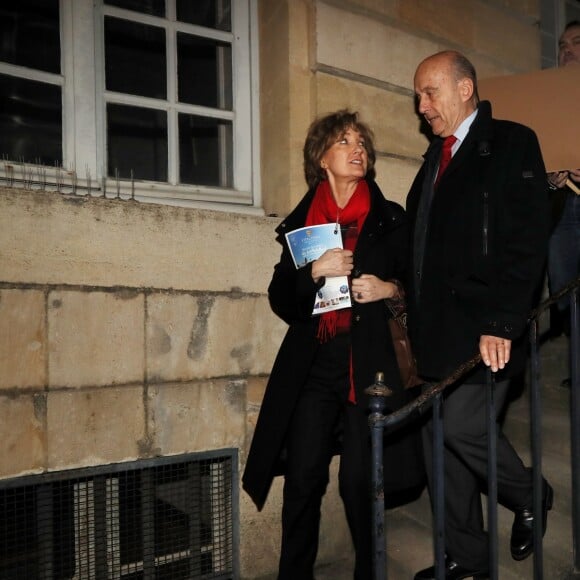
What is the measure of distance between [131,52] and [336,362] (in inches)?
91.8

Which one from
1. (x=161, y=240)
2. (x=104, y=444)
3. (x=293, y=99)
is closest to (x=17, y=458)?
(x=104, y=444)

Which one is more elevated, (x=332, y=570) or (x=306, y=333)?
(x=306, y=333)

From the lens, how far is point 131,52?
10.6 feet

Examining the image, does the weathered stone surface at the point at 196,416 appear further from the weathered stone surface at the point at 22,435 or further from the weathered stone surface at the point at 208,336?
the weathered stone surface at the point at 22,435

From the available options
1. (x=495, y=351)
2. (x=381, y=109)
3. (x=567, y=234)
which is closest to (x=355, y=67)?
(x=381, y=109)

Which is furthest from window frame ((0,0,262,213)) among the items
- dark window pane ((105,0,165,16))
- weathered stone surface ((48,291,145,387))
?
weathered stone surface ((48,291,145,387))

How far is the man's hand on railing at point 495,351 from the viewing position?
6.66 ft

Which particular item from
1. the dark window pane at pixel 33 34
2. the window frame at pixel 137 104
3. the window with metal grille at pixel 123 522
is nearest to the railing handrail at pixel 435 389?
the window with metal grille at pixel 123 522

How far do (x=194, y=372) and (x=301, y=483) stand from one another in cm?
84

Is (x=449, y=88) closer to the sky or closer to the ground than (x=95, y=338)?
closer to the sky

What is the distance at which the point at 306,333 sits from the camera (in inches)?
99.1

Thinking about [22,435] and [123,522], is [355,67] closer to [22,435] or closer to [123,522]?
[22,435]

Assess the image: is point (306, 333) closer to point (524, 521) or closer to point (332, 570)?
point (524, 521)

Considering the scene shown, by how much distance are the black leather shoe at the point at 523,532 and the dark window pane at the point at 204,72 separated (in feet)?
9.44
